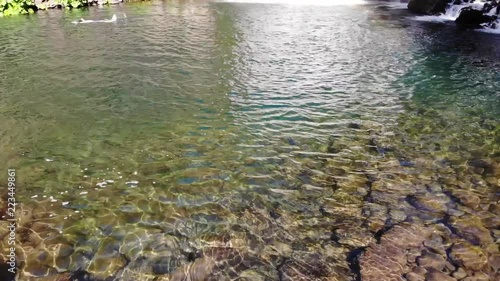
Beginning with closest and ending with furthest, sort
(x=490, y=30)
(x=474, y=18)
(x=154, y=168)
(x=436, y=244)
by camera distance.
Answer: (x=436, y=244), (x=154, y=168), (x=490, y=30), (x=474, y=18)

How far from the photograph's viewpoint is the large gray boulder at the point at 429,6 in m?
33.1

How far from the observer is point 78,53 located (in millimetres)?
19062

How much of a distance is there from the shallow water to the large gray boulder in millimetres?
14937

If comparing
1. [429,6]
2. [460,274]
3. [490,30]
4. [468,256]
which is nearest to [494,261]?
[468,256]

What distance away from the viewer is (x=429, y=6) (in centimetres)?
3406

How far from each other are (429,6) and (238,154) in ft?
106

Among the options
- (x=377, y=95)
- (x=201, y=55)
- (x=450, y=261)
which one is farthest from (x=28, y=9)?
(x=450, y=261)

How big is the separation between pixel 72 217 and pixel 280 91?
909cm

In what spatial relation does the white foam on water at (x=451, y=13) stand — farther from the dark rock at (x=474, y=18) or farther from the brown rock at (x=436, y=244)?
the brown rock at (x=436, y=244)

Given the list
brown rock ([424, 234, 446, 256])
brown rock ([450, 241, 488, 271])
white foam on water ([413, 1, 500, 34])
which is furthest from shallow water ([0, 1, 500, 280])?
white foam on water ([413, 1, 500, 34])

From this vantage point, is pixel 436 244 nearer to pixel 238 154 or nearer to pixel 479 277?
pixel 479 277

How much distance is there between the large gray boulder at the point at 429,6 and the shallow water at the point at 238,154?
1494cm

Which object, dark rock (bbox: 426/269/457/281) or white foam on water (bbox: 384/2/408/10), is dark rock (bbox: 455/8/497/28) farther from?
dark rock (bbox: 426/269/457/281)

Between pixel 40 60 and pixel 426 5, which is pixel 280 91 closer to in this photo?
pixel 40 60
